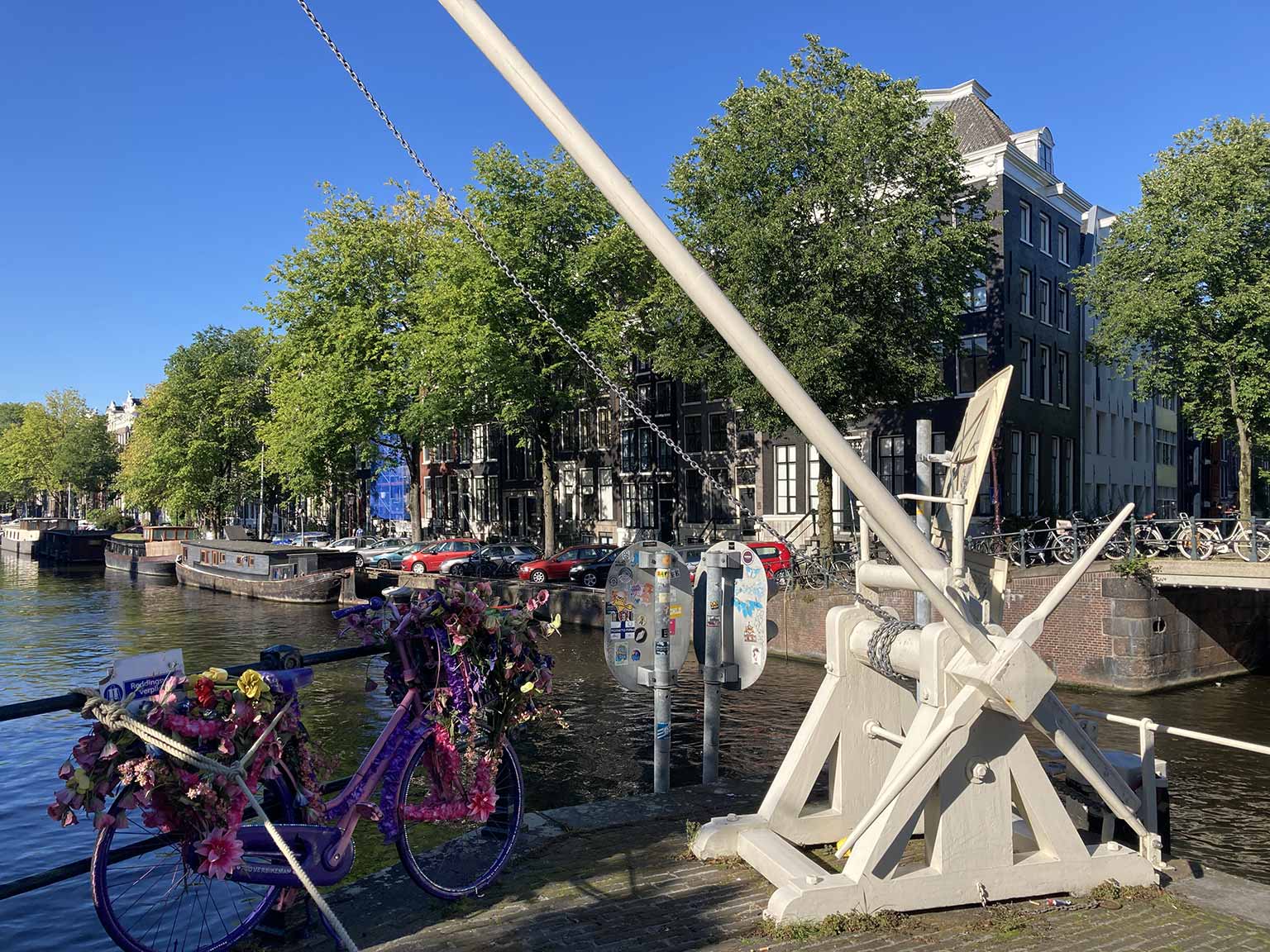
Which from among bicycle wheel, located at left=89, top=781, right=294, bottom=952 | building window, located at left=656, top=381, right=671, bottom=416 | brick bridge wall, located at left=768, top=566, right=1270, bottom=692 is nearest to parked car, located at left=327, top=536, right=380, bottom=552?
building window, located at left=656, top=381, right=671, bottom=416

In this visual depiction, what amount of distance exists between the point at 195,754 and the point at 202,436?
63.1 metres

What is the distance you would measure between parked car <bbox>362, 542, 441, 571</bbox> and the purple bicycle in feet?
113

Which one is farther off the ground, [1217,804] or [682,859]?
[682,859]

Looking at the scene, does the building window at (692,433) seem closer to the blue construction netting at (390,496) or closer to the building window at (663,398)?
the building window at (663,398)

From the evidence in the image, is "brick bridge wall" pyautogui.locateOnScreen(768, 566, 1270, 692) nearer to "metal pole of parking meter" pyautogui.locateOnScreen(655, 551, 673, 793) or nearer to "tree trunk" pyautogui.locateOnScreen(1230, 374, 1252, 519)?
"tree trunk" pyautogui.locateOnScreen(1230, 374, 1252, 519)

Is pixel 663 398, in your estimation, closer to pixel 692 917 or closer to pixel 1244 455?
pixel 1244 455

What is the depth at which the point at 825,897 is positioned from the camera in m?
5.05

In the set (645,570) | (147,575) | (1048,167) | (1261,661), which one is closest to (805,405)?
(645,570)

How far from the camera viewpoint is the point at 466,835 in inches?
235

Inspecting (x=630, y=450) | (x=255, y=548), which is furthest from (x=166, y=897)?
(x=630, y=450)

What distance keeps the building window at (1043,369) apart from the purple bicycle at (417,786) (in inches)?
1463

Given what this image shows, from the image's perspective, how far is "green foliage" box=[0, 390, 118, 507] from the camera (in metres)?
94.8

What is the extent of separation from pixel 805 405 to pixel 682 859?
296 cm

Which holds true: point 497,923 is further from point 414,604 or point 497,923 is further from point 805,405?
point 805,405
